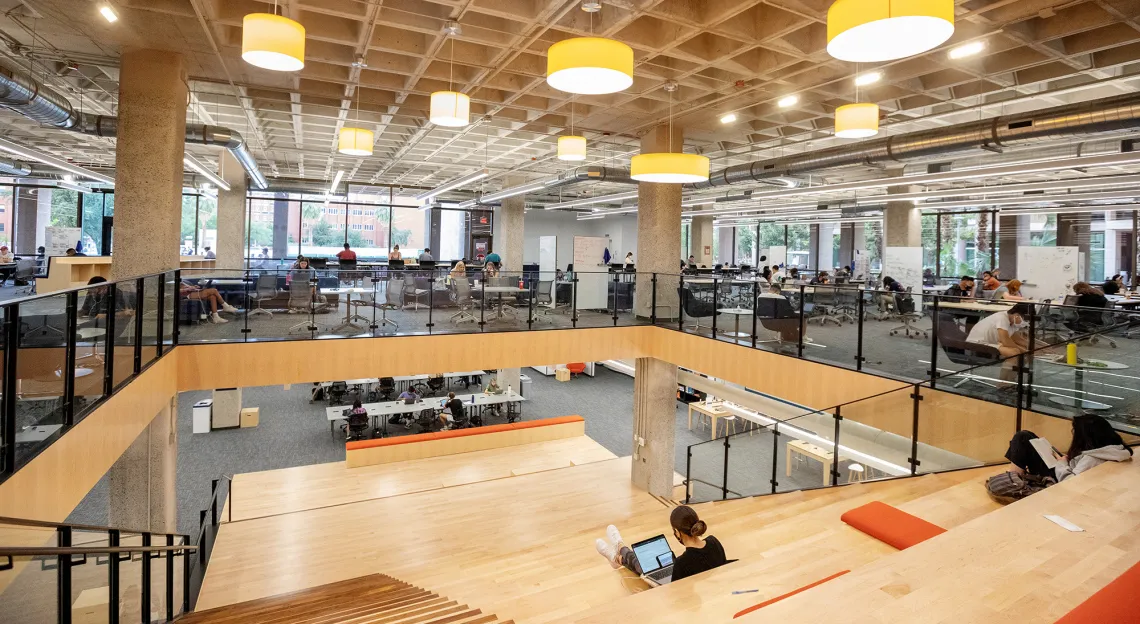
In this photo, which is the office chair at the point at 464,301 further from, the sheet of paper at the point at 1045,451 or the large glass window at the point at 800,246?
the large glass window at the point at 800,246

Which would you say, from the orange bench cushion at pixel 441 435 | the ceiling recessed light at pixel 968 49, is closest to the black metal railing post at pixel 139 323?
the orange bench cushion at pixel 441 435

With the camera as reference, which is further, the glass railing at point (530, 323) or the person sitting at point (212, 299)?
the person sitting at point (212, 299)

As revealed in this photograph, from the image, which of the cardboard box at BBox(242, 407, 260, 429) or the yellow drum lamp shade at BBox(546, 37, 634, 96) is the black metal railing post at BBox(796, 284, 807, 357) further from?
the cardboard box at BBox(242, 407, 260, 429)

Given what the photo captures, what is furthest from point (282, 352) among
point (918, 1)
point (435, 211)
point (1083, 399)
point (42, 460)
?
point (435, 211)

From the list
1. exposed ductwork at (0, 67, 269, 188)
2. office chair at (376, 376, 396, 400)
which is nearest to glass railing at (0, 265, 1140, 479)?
exposed ductwork at (0, 67, 269, 188)

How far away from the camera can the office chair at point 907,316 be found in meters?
7.24

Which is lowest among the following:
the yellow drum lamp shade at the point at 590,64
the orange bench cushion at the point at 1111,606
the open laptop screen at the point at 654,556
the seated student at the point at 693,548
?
the open laptop screen at the point at 654,556

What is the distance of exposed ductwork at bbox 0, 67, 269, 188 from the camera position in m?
7.38

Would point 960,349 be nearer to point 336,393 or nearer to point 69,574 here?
point 69,574

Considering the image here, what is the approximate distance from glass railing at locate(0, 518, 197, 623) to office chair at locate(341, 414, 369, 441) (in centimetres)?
980

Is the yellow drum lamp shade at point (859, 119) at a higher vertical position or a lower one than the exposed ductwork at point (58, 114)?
lower

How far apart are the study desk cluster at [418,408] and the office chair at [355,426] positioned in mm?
357

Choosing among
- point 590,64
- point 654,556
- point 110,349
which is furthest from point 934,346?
point 110,349

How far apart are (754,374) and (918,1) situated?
6.54 meters
